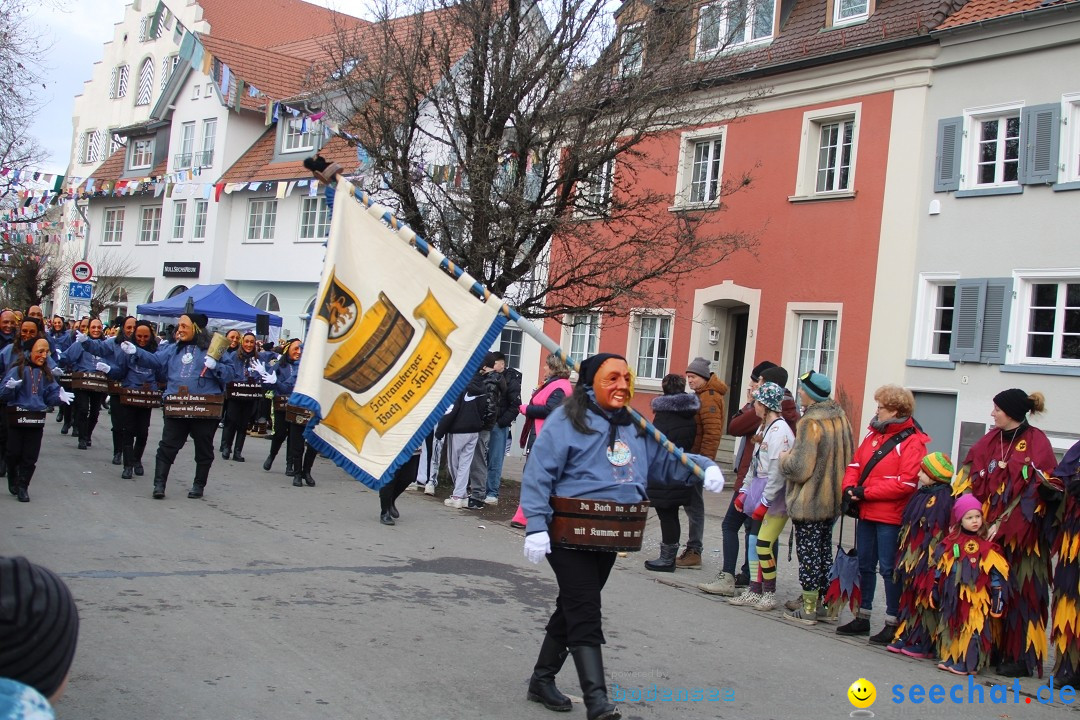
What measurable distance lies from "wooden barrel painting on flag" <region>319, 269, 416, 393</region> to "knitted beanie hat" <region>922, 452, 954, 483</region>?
375 cm

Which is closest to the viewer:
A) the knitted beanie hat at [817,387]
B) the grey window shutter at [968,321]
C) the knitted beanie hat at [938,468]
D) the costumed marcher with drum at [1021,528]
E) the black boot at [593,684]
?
the black boot at [593,684]

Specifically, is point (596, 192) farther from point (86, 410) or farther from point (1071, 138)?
point (86, 410)

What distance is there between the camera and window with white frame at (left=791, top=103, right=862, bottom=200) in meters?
18.4

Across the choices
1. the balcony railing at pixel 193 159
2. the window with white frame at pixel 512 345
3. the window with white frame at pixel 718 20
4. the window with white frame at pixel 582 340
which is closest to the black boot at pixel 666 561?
the window with white frame at pixel 718 20

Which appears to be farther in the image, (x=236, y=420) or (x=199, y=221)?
(x=199, y=221)

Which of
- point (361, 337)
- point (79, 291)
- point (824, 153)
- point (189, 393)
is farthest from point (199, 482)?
point (79, 291)

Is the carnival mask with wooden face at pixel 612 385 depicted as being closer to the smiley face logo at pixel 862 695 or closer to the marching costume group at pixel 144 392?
the smiley face logo at pixel 862 695

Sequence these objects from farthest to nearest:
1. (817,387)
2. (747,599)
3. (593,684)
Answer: (747,599)
(817,387)
(593,684)

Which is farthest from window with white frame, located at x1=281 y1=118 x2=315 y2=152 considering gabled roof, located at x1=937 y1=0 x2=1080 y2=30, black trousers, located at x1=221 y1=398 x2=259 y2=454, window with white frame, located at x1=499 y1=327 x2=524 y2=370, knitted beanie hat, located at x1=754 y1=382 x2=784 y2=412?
knitted beanie hat, located at x1=754 y1=382 x2=784 y2=412

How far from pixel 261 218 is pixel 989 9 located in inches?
1017

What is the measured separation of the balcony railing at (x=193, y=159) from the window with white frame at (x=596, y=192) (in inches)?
1065

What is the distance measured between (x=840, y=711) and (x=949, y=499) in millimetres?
2041

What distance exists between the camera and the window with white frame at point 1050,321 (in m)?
15.3

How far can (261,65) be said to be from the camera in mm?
38750
